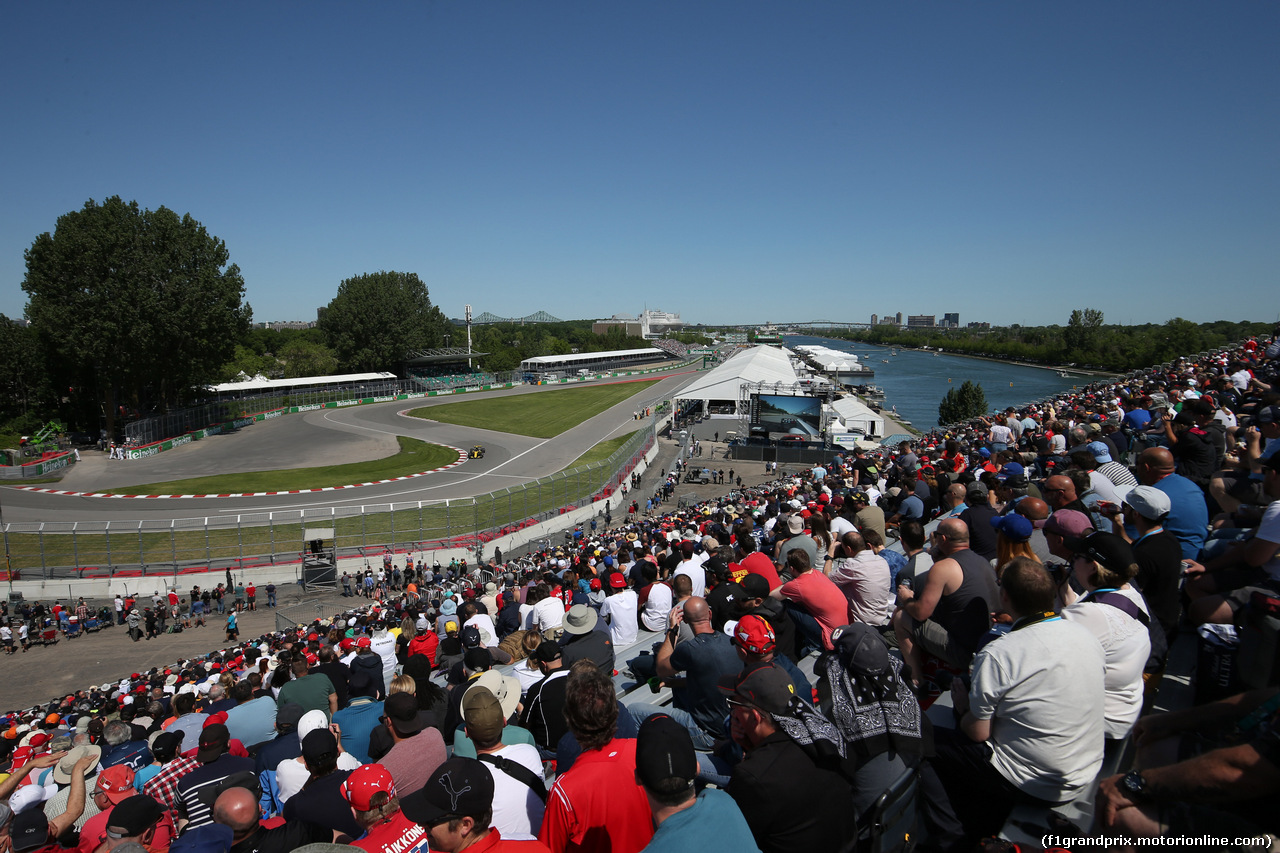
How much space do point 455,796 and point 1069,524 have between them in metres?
4.20

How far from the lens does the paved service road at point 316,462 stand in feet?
98.9

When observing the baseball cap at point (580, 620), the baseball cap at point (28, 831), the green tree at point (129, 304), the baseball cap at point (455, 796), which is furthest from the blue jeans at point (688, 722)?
the green tree at point (129, 304)

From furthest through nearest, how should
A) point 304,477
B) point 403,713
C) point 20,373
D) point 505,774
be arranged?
point 20,373 → point 304,477 → point 403,713 → point 505,774

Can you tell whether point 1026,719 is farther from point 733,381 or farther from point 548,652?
point 733,381

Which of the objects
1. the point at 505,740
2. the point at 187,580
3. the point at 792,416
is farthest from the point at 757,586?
the point at 792,416

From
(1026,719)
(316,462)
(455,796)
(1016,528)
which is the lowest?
(316,462)

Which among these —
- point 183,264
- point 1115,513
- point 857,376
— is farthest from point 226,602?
point 857,376

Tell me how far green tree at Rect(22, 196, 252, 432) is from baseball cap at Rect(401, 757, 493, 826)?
182ft

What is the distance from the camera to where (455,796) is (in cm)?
260

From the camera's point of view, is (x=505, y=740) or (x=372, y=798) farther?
(x=505, y=740)

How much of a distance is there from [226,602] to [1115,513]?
2326cm

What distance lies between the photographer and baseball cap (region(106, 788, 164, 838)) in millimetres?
3789

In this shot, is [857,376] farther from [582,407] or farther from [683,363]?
[582,407]

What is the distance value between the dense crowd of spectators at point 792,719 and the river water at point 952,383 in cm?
6708
